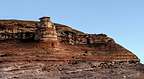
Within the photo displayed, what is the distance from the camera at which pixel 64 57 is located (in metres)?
64.2

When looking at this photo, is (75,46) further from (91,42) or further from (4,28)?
(4,28)

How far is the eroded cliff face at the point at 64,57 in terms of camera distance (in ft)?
200

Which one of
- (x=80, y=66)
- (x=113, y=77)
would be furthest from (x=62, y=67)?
(x=113, y=77)

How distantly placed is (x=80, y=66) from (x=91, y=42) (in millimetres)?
6387

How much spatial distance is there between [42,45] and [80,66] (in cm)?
450

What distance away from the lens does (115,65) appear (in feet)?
223

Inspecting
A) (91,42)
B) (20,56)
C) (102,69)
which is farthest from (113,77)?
(20,56)

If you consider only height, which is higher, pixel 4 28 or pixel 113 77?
pixel 4 28

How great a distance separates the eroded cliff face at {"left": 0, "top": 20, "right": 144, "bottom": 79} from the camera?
61094mm

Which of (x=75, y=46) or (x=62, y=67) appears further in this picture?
(x=75, y=46)

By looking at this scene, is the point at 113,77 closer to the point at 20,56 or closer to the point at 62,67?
the point at 62,67

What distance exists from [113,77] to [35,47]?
9.22m

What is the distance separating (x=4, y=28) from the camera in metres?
64.4

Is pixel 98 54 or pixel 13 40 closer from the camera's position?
pixel 13 40
